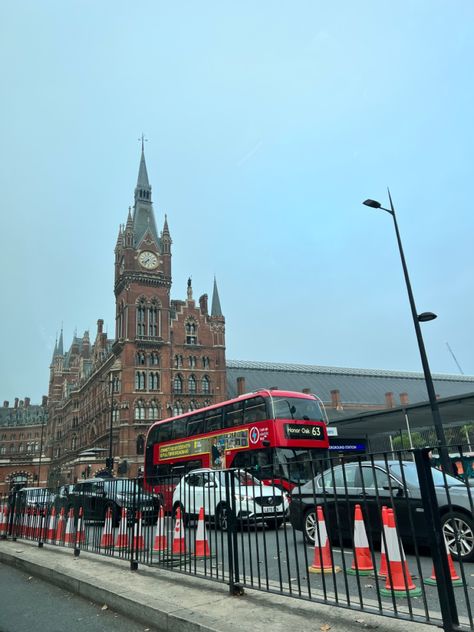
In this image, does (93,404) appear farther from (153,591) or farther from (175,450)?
(153,591)

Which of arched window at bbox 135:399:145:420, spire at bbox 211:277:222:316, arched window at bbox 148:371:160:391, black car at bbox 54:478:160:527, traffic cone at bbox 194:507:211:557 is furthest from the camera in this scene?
spire at bbox 211:277:222:316

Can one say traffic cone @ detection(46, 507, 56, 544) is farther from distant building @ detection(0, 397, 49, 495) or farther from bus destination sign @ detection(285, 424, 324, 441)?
distant building @ detection(0, 397, 49, 495)

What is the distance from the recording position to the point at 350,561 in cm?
780

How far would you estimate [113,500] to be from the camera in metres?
8.93

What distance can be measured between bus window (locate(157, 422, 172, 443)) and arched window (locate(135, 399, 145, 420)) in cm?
3386

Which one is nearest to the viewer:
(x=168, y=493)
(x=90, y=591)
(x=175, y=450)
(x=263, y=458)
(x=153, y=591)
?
(x=153, y=591)

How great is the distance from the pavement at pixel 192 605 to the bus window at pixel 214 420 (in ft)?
39.5

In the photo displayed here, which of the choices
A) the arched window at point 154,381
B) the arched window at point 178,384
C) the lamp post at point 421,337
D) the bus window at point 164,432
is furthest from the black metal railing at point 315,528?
the arched window at point 178,384

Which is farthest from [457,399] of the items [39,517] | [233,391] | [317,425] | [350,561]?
[233,391]

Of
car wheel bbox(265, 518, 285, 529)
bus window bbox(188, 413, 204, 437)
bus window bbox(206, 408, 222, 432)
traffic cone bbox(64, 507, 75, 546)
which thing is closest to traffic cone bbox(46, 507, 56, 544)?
traffic cone bbox(64, 507, 75, 546)

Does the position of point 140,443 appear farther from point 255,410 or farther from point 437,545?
point 437,545

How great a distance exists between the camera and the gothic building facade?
189 ft

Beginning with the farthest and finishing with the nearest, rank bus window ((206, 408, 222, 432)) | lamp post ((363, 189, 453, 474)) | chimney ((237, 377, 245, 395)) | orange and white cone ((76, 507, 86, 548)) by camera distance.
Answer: chimney ((237, 377, 245, 395)) → bus window ((206, 408, 222, 432)) → lamp post ((363, 189, 453, 474)) → orange and white cone ((76, 507, 86, 548))

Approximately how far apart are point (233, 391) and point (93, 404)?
21.4 meters
